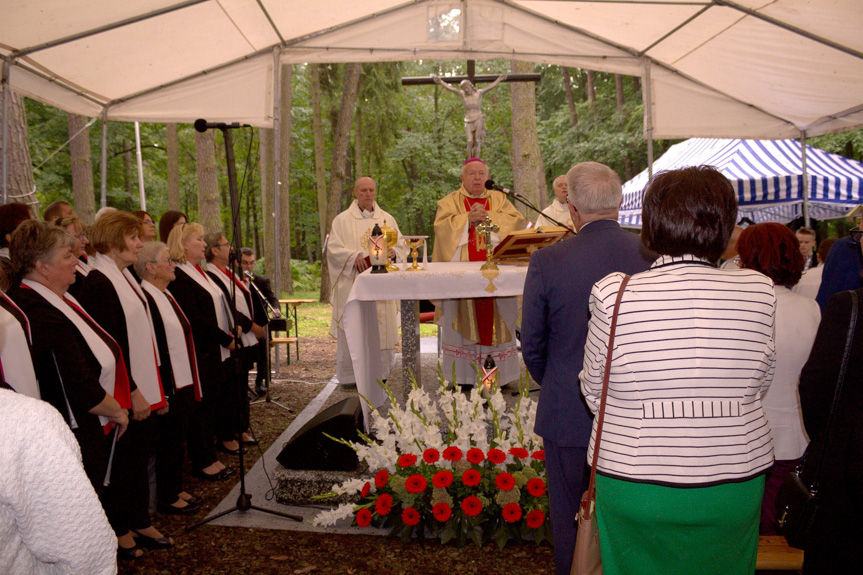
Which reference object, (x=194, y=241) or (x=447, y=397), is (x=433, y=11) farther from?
(x=447, y=397)

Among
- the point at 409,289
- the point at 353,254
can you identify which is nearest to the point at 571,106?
the point at 353,254

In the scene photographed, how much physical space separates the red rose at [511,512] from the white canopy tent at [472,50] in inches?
172

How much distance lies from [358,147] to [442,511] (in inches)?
709

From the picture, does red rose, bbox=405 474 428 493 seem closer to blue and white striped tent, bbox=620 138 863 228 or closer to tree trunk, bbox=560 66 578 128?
blue and white striped tent, bbox=620 138 863 228

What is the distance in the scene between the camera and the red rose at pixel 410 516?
138 inches

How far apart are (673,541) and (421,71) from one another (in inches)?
1026

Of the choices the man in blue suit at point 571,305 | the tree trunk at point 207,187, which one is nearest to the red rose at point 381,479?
the man in blue suit at point 571,305

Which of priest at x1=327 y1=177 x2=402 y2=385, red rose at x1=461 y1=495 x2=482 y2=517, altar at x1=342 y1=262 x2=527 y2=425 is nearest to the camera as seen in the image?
red rose at x1=461 y1=495 x2=482 y2=517

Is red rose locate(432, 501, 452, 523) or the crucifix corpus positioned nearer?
red rose locate(432, 501, 452, 523)

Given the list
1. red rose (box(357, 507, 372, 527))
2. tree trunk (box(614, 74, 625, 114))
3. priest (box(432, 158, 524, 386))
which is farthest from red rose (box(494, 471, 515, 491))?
tree trunk (box(614, 74, 625, 114))

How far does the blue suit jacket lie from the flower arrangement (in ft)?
3.85

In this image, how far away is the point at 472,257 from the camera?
6.00 m

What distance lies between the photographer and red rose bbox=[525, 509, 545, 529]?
3498 mm

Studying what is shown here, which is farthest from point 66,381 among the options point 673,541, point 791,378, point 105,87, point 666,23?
point 666,23
